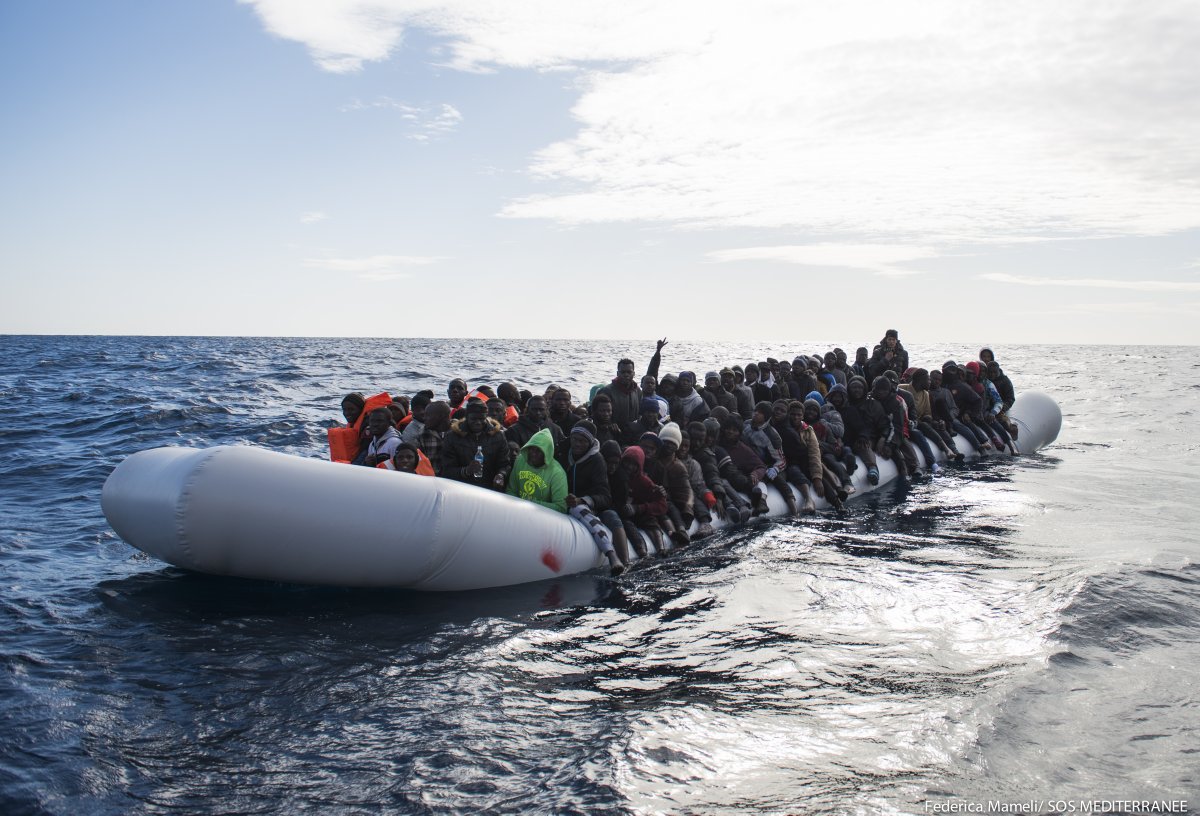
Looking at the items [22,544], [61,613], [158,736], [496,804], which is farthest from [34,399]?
[496,804]

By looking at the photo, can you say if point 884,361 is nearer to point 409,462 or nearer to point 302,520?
point 409,462

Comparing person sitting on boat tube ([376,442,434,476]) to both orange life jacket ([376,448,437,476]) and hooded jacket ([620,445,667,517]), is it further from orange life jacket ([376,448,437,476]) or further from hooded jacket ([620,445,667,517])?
hooded jacket ([620,445,667,517])

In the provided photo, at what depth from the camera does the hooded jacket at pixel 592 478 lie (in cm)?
800

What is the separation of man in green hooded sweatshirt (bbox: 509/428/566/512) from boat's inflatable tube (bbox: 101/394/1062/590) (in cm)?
73

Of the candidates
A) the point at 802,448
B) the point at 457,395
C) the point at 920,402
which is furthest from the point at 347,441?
the point at 920,402

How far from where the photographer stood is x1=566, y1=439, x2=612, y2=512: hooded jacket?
8.00m

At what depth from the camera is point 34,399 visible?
70.9ft

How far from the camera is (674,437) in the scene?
8531 millimetres

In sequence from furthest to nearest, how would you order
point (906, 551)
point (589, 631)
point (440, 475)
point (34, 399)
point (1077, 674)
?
point (34, 399)
point (906, 551)
point (440, 475)
point (589, 631)
point (1077, 674)

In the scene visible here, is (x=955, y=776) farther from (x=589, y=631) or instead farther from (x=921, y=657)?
(x=589, y=631)

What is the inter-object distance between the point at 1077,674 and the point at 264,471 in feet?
18.5

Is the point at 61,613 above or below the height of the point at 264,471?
below

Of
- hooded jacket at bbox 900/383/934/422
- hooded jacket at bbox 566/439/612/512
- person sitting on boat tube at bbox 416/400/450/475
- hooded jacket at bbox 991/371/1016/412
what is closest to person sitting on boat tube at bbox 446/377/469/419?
person sitting on boat tube at bbox 416/400/450/475

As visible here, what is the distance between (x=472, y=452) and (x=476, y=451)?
40 mm
